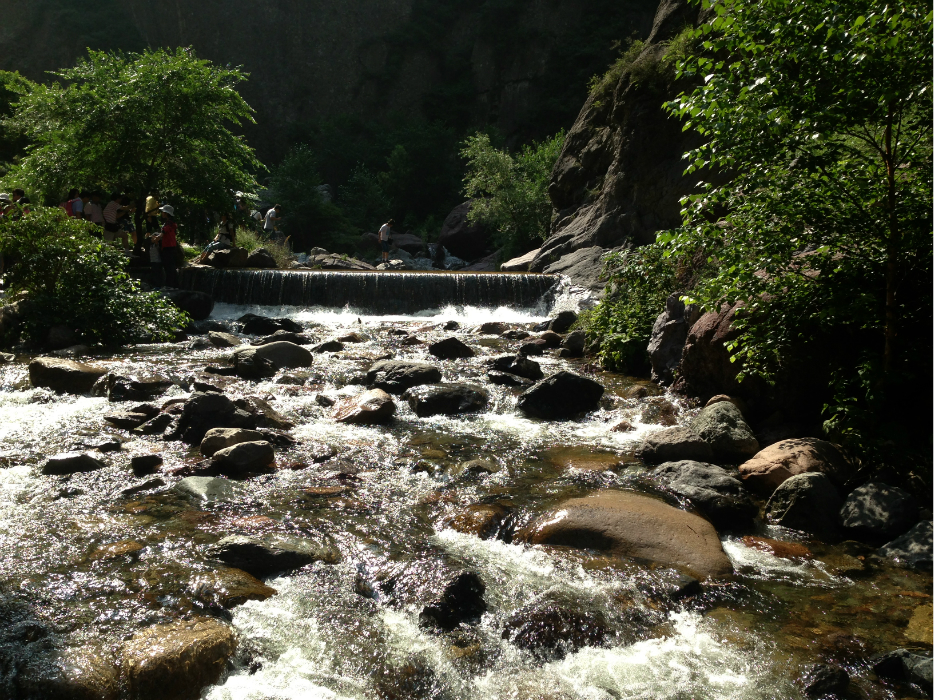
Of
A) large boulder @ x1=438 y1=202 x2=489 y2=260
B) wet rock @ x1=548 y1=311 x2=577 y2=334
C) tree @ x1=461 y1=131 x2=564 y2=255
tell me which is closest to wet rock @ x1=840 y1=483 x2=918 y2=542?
wet rock @ x1=548 y1=311 x2=577 y2=334

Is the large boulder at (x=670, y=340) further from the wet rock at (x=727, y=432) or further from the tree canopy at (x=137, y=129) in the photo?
the tree canopy at (x=137, y=129)

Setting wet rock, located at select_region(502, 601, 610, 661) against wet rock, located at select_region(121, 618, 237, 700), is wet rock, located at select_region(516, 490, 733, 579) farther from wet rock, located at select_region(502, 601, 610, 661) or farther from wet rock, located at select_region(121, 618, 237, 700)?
wet rock, located at select_region(121, 618, 237, 700)

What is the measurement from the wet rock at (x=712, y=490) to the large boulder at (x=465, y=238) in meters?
27.1

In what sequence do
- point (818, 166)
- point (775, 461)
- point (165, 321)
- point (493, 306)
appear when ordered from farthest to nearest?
point (493, 306), point (165, 321), point (775, 461), point (818, 166)

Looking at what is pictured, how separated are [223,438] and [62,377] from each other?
371 cm

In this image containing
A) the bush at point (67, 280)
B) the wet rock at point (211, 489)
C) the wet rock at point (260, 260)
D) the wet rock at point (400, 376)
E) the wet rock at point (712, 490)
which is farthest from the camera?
the wet rock at point (260, 260)

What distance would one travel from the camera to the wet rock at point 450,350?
38.5ft

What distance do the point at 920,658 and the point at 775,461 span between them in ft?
8.38

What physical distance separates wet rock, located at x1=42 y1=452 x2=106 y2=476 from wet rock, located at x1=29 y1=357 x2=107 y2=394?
3.06 meters

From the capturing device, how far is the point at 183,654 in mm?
3340

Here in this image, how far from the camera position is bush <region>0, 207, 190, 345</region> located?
11.5 meters

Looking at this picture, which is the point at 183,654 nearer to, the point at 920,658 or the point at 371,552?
the point at 371,552

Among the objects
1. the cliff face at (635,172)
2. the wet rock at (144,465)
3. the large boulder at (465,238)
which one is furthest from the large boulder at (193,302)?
the large boulder at (465,238)

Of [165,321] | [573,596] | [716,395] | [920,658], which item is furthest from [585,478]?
[165,321]
